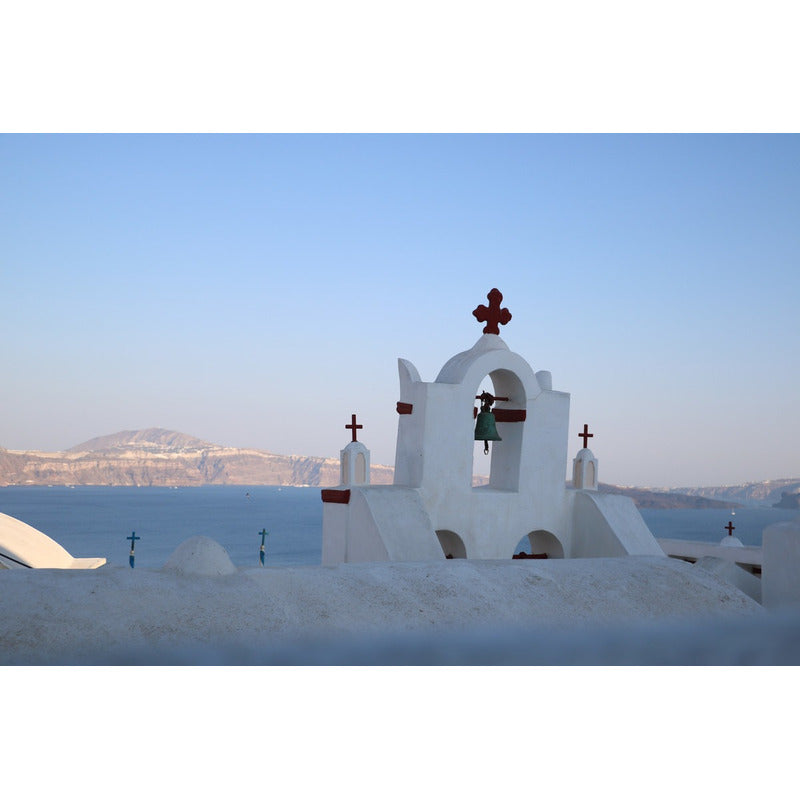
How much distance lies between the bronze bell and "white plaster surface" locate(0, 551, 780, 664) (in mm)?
2731

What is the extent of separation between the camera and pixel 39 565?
41.5ft

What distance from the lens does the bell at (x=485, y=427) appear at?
9.68m

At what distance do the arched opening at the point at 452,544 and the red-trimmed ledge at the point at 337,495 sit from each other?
1.07m

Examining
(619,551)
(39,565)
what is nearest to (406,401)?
(619,551)

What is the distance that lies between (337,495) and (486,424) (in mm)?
1809

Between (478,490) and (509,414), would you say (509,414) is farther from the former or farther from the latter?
(478,490)

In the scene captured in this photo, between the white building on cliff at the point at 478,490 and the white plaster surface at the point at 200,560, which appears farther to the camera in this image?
the white building on cliff at the point at 478,490

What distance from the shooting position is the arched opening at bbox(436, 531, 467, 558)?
31.3 ft

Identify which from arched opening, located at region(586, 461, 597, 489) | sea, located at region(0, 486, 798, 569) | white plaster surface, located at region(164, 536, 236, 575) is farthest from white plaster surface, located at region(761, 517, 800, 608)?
sea, located at region(0, 486, 798, 569)

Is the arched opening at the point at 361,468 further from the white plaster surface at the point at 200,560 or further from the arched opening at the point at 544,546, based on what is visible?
the white plaster surface at the point at 200,560

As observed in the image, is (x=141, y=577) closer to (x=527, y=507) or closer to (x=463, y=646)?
(x=463, y=646)

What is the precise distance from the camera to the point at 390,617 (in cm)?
590

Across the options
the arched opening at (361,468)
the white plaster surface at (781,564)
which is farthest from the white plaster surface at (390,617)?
the arched opening at (361,468)

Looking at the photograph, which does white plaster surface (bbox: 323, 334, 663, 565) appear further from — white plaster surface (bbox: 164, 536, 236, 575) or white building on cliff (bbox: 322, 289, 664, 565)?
white plaster surface (bbox: 164, 536, 236, 575)
